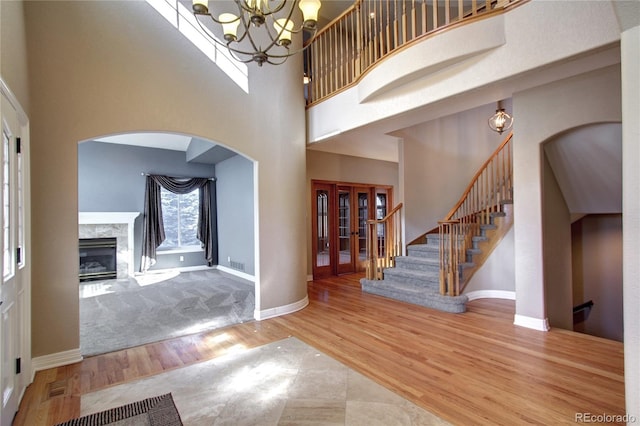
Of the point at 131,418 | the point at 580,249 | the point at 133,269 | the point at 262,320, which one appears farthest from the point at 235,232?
the point at 580,249

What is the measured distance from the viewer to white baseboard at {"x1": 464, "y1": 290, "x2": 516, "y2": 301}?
16.8 feet

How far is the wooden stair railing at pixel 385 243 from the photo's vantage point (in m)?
5.72

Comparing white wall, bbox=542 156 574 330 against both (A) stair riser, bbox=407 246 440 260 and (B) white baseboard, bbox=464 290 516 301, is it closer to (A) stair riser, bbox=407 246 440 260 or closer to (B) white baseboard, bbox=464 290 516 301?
(B) white baseboard, bbox=464 290 516 301

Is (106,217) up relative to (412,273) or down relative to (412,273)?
up

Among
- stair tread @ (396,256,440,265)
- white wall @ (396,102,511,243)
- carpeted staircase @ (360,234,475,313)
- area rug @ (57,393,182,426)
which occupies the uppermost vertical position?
white wall @ (396,102,511,243)

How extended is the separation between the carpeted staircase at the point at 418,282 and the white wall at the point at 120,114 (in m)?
1.69

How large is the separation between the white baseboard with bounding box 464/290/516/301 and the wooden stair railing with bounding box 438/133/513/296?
1.49 ft

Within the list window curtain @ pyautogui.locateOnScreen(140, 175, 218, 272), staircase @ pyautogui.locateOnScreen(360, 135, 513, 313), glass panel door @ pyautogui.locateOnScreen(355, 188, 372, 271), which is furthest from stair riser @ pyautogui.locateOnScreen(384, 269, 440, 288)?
window curtain @ pyautogui.locateOnScreen(140, 175, 218, 272)

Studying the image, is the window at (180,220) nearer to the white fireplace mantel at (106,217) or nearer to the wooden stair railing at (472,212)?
the white fireplace mantel at (106,217)

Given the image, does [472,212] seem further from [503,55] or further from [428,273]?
[503,55]

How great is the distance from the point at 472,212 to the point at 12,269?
6.03m

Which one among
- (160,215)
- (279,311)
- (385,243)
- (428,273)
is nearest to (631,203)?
(428,273)

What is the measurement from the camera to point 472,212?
5590mm

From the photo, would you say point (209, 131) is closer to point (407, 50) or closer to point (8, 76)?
point (8, 76)
